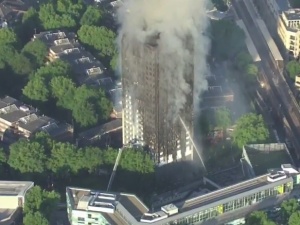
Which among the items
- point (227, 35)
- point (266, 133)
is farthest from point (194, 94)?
point (227, 35)

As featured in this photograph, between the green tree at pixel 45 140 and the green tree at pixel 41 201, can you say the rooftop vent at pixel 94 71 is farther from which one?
the green tree at pixel 41 201

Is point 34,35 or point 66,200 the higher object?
point 34,35

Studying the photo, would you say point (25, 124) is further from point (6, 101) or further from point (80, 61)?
point (80, 61)

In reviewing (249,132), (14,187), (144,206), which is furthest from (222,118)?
(14,187)

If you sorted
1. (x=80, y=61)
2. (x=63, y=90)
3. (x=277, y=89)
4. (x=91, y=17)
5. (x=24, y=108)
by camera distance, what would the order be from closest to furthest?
1. (x=24, y=108)
2. (x=63, y=90)
3. (x=277, y=89)
4. (x=80, y=61)
5. (x=91, y=17)

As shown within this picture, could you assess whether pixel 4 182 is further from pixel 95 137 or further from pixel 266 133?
pixel 266 133

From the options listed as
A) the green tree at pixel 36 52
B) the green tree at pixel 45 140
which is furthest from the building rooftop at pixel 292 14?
the green tree at pixel 45 140

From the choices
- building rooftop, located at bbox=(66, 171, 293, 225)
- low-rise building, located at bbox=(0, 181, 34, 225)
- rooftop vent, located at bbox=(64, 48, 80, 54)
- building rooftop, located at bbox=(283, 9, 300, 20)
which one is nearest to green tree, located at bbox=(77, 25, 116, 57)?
rooftop vent, located at bbox=(64, 48, 80, 54)
